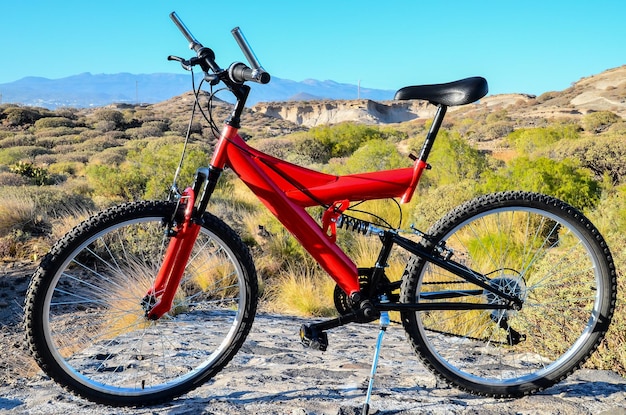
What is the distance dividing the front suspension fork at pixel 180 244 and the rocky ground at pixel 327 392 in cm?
52

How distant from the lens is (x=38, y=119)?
128 ft

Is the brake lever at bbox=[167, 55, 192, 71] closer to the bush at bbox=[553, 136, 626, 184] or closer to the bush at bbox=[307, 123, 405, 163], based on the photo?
the bush at bbox=[553, 136, 626, 184]

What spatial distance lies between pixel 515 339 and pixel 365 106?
226 feet

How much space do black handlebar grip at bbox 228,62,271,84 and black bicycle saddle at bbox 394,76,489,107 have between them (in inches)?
28.8

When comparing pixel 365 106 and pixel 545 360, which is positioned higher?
pixel 365 106

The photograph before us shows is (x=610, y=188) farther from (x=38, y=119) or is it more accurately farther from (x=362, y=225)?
(x=38, y=119)

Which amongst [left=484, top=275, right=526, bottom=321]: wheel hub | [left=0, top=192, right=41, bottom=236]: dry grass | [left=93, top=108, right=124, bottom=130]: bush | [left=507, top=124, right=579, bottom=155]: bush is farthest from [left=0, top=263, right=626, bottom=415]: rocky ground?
[left=93, top=108, right=124, bottom=130]: bush

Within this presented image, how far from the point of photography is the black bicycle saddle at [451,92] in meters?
2.60

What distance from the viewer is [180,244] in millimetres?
2693

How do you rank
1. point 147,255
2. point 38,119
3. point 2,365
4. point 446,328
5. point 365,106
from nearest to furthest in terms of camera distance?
point 446,328
point 2,365
point 147,255
point 38,119
point 365,106

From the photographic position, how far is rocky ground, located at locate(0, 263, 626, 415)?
106 inches

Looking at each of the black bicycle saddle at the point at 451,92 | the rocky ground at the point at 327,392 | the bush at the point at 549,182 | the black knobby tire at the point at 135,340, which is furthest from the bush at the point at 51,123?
the black bicycle saddle at the point at 451,92

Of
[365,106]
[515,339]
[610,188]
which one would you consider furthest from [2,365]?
[365,106]

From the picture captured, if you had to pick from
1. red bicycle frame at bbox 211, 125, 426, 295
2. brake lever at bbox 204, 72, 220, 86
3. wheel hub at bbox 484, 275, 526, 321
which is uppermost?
brake lever at bbox 204, 72, 220, 86
